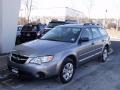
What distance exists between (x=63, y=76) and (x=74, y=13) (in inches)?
1866

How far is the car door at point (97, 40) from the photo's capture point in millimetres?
8610

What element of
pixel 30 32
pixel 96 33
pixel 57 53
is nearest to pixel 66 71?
pixel 57 53

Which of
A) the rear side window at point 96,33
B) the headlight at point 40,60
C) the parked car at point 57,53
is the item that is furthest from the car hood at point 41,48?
the rear side window at point 96,33

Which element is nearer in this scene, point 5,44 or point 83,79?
point 83,79

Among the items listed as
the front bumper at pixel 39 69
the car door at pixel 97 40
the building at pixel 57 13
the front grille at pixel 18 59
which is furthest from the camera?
the building at pixel 57 13

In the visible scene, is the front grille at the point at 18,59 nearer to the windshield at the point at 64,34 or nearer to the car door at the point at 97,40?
the windshield at the point at 64,34

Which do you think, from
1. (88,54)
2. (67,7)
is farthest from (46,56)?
(67,7)

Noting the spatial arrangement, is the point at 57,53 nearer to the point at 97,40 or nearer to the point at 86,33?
the point at 86,33

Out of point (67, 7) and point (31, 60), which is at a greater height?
point (67, 7)

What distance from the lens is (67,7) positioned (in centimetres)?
5122

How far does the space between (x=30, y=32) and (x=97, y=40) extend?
23.7ft

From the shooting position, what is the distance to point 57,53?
638cm

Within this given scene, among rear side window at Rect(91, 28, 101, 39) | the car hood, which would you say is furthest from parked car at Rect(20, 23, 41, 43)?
the car hood

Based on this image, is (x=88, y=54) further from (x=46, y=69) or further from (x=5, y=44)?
(x=5, y=44)
